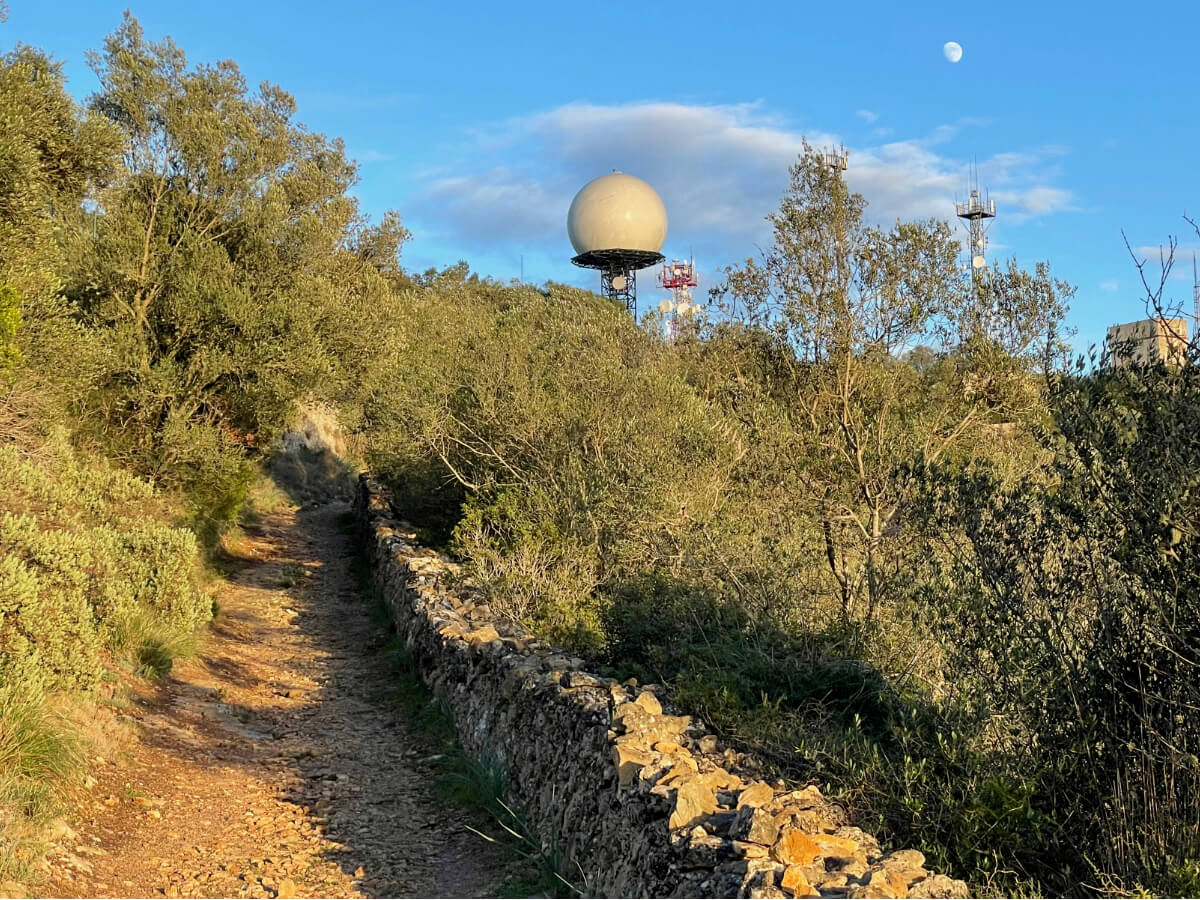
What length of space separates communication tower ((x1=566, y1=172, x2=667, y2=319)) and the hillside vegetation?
1981cm

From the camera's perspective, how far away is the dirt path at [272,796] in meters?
6.23

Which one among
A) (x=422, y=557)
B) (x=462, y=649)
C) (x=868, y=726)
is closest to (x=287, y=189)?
(x=422, y=557)

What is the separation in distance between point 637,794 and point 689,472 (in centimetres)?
638

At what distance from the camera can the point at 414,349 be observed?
19.7 m

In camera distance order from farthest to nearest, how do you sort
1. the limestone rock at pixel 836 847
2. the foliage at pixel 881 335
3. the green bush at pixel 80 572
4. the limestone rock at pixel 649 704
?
1. the foliage at pixel 881 335
2. the green bush at pixel 80 572
3. the limestone rock at pixel 649 704
4. the limestone rock at pixel 836 847

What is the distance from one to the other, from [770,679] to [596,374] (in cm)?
676

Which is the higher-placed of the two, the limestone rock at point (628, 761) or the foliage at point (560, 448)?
the foliage at point (560, 448)

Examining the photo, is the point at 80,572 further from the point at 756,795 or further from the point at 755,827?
the point at 755,827

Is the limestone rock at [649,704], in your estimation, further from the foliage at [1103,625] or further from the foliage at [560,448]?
the foliage at [560,448]

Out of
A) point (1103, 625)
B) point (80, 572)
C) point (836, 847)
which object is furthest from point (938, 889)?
point (80, 572)

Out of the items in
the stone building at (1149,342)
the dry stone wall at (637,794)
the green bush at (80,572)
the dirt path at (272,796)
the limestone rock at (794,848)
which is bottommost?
the dirt path at (272,796)

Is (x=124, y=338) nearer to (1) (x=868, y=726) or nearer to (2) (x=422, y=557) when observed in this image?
(2) (x=422, y=557)

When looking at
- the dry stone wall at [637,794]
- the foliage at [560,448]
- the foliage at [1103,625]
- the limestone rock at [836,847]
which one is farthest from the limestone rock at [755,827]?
the foliage at [560,448]

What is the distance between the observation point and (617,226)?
129 feet
